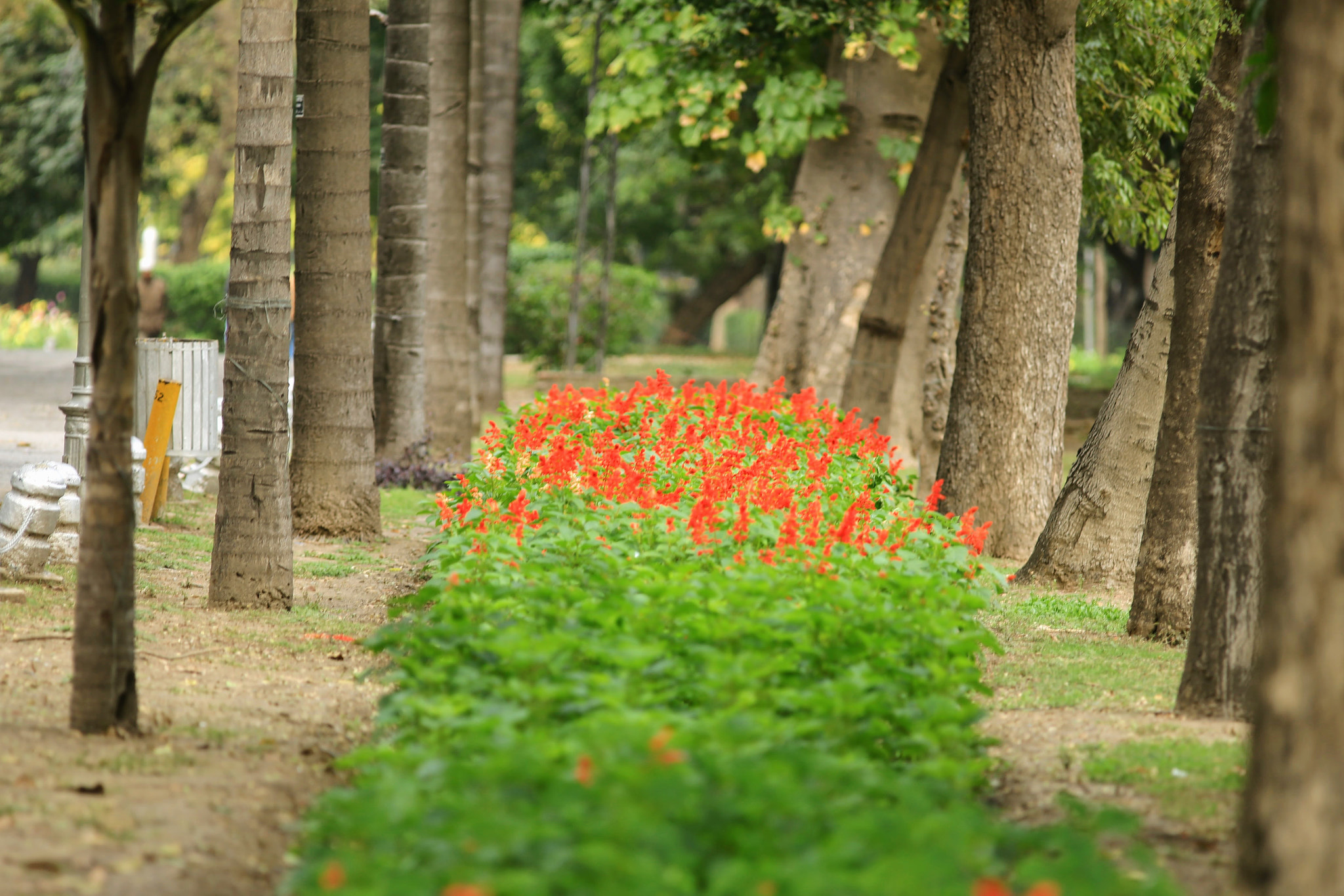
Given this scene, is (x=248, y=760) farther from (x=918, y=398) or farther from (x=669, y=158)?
(x=669, y=158)

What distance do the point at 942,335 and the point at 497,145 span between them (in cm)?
746

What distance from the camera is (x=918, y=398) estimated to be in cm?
1734

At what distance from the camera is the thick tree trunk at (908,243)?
14.1 metres

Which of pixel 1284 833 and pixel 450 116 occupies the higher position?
pixel 450 116

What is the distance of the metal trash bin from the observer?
10.6m

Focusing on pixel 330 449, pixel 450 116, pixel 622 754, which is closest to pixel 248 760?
pixel 622 754

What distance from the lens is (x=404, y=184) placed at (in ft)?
40.9

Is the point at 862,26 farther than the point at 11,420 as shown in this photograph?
No

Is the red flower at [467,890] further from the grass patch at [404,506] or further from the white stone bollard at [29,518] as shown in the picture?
the grass patch at [404,506]

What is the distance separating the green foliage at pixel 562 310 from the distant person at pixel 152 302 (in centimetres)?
923

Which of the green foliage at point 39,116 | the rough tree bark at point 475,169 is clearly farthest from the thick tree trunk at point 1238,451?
the green foliage at point 39,116

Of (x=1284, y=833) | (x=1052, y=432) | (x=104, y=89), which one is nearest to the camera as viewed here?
(x=1284, y=833)

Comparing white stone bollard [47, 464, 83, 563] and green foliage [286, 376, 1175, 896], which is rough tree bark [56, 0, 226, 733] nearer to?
green foliage [286, 376, 1175, 896]

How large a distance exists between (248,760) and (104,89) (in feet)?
7.27
